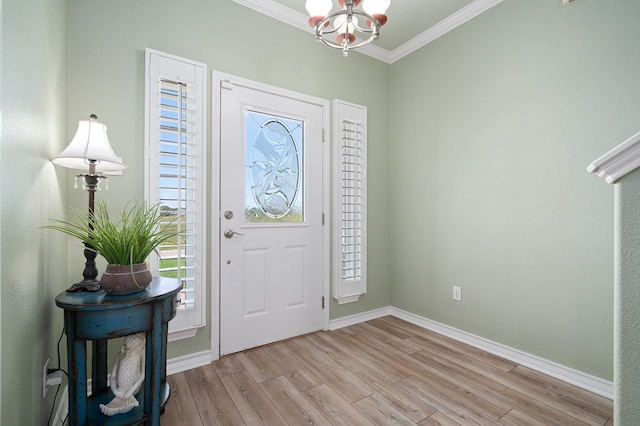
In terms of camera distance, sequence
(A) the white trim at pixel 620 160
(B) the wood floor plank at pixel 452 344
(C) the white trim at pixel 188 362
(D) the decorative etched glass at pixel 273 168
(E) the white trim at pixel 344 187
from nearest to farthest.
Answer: (A) the white trim at pixel 620 160 < (C) the white trim at pixel 188 362 < (B) the wood floor plank at pixel 452 344 < (D) the decorative etched glass at pixel 273 168 < (E) the white trim at pixel 344 187

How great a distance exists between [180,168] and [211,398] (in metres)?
1.49

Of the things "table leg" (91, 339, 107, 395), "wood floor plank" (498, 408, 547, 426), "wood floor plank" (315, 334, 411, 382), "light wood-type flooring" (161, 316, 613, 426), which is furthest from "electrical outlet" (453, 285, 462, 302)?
"table leg" (91, 339, 107, 395)

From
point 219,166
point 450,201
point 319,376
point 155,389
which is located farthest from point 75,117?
point 450,201

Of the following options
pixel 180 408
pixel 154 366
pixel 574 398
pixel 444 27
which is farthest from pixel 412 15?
pixel 180 408

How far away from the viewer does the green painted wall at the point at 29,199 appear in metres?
0.98

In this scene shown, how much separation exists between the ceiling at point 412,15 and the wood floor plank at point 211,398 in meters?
2.80

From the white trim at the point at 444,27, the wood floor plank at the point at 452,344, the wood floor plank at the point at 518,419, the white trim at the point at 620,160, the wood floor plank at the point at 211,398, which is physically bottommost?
the wood floor plank at the point at 211,398

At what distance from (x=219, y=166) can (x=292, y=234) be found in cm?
85

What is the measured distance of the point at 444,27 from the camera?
2.78 metres

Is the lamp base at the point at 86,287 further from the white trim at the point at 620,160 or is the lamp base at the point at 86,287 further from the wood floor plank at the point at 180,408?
the white trim at the point at 620,160

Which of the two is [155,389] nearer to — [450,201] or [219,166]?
[219,166]

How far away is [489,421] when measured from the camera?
162cm

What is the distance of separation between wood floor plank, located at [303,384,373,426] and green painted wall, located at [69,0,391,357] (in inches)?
36.0

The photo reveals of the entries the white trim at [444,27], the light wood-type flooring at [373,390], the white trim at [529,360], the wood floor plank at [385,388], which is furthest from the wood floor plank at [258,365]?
the white trim at [444,27]
